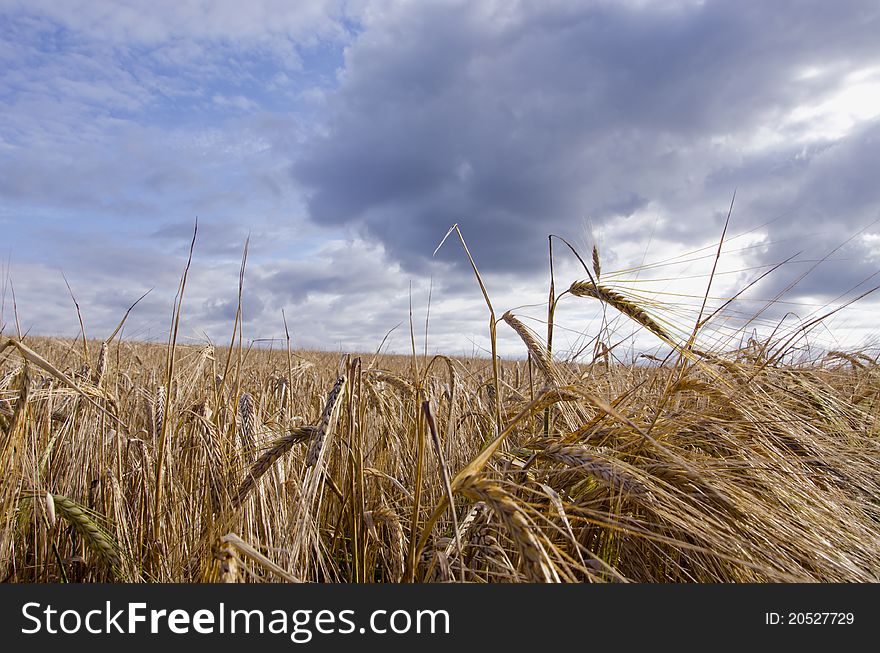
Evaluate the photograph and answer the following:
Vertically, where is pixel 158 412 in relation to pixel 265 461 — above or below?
above

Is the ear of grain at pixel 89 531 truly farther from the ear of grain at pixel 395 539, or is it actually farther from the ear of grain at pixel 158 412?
the ear of grain at pixel 395 539

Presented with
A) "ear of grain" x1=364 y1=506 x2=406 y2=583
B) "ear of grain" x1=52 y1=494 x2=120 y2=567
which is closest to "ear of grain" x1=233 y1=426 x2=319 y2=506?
"ear of grain" x1=364 y1=506 x2=406 y2=583

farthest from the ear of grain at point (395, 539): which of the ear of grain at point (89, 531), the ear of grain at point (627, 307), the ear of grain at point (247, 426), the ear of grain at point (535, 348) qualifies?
the ear of grain at point (627, 307)

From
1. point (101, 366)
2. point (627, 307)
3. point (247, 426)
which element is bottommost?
point (247, 426)

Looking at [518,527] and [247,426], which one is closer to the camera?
[518,527]

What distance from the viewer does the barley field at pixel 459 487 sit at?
1646 millimetres

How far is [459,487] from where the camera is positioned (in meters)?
1.29

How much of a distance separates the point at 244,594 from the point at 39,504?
4.17ft

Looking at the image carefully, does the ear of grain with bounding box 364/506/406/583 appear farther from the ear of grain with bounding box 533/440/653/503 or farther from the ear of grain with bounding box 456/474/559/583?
the ear of grain with bounding box 456/474/559/583

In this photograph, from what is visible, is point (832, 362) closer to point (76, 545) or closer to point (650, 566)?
point (650, 566)

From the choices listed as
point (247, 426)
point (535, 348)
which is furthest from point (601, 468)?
point (247, 426)

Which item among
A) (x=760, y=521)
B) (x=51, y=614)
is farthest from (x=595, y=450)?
(x=51, y=614)

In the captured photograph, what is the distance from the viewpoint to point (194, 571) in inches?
85.7

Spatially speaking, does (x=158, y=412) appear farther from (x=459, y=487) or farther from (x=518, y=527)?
(x=518, y=527)
